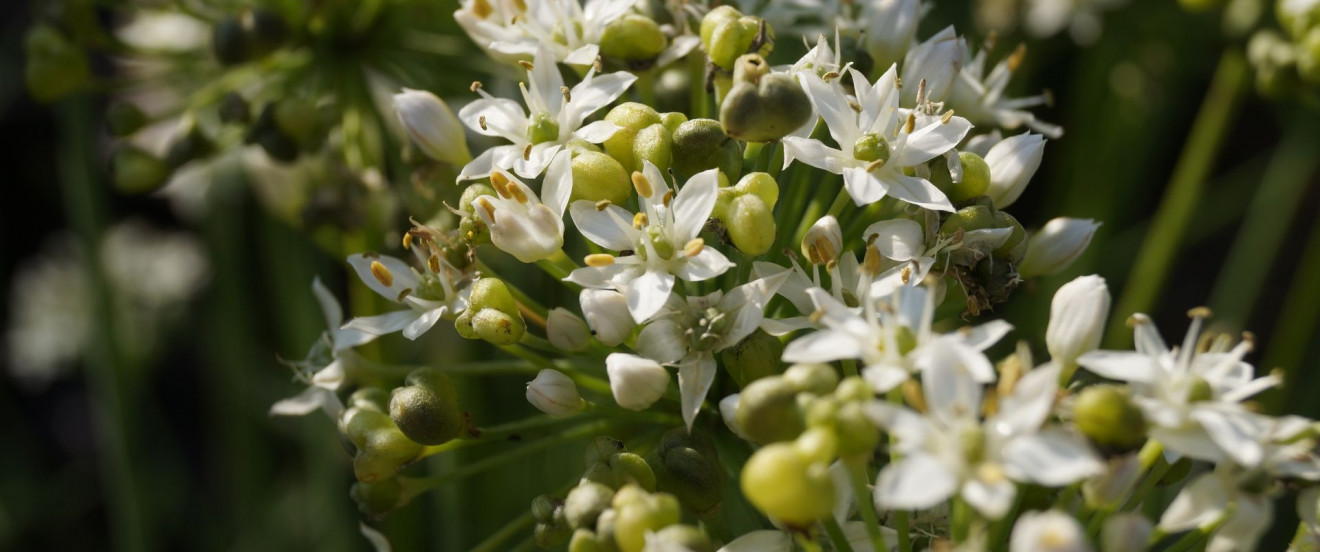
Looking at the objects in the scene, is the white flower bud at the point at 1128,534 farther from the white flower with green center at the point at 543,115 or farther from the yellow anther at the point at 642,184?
the white flower with green center at the point at 543,115

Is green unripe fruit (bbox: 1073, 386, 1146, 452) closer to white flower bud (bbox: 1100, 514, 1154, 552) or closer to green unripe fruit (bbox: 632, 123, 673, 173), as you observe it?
Result: white flower bud (bbox: 1100, 514, 1154, 552)

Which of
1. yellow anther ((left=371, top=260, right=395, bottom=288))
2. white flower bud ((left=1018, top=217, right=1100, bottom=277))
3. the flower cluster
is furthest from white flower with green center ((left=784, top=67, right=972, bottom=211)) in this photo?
yellow anther ((left=371, top=260, right=395, bottom=288))

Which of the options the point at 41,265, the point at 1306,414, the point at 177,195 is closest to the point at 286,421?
the point at 177,195

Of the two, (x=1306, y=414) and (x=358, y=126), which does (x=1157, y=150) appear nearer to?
(x=1306, y=414)

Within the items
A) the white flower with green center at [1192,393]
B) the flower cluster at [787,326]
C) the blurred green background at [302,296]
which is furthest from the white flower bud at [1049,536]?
the blurred green background at [302,296]

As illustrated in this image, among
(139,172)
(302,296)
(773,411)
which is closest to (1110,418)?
(773,411)

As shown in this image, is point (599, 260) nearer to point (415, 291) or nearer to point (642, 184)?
point (642, 184)
